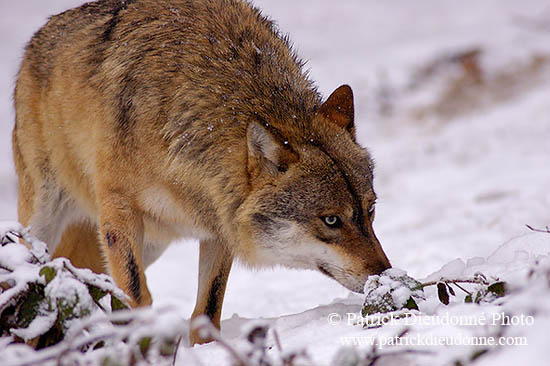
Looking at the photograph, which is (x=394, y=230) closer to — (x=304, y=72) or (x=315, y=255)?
(x=304, y=72)

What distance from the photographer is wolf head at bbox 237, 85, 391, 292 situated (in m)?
3.26

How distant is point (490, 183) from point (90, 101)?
531 centimetres

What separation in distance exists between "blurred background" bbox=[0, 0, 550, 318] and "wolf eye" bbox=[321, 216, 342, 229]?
5.66 feet

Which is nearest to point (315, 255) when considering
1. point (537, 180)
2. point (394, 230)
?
point (394, 230)

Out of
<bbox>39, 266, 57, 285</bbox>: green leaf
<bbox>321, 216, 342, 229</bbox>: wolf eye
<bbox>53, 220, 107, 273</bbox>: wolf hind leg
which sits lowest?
<bbox>39, 266, 57, 285</bbox>: green leaf

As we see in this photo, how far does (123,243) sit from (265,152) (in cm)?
113

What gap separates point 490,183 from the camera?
766cm

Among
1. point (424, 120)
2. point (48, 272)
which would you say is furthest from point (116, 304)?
point (424, 120)

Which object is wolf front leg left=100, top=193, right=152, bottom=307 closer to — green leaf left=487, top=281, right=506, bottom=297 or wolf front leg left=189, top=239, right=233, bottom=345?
wolf front leg left=189, top=239, right=233, bottom=345

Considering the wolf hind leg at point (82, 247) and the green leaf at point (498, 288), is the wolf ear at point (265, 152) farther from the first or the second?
the wolf hind leg at point (82, 247)

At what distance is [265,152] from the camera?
3.35 meters

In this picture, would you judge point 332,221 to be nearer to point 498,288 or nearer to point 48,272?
point 498,288
